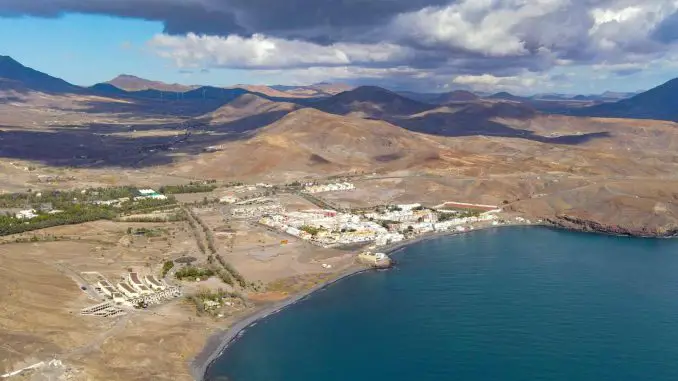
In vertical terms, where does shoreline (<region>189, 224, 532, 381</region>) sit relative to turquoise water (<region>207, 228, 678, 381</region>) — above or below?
below

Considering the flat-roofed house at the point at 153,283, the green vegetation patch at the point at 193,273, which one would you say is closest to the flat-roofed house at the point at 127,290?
the flat-roofed house at the point at 153,283

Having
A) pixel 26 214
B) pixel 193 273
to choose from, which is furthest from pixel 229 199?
pixel 193 273

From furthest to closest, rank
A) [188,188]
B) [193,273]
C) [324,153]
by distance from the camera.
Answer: [324,153]
[188,188]
[193,273]

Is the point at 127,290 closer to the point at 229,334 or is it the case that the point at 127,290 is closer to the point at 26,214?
the point at 229,334

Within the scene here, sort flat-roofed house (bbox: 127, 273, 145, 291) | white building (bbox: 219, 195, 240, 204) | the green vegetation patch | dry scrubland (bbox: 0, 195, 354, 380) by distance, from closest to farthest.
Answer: dry scrubland (bbox: 0, 195, 354, 380) → flat-roofed house (bbox: 127, 273, 145, 291) → the green vegetation patch → white building (bbox: 219, 195, 240, 204)

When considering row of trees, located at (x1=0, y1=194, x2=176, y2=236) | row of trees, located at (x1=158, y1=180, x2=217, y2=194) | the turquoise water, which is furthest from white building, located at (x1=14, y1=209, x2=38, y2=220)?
the turquoise water

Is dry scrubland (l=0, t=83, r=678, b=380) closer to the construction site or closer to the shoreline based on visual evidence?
the shoreline

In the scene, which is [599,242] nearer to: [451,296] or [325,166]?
[451,296]

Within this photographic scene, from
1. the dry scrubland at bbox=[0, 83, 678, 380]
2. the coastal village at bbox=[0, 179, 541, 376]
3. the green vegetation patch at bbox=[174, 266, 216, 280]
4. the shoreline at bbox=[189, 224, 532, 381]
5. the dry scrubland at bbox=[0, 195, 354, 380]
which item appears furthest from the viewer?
the green vegetation patch at bbox=[174, 266, 216, 280]

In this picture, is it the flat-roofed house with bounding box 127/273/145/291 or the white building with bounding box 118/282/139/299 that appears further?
the flat-roofed house with bounding box 127/273/145/291

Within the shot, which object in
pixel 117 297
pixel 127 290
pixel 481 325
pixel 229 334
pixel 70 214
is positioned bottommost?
pixel 229 334
